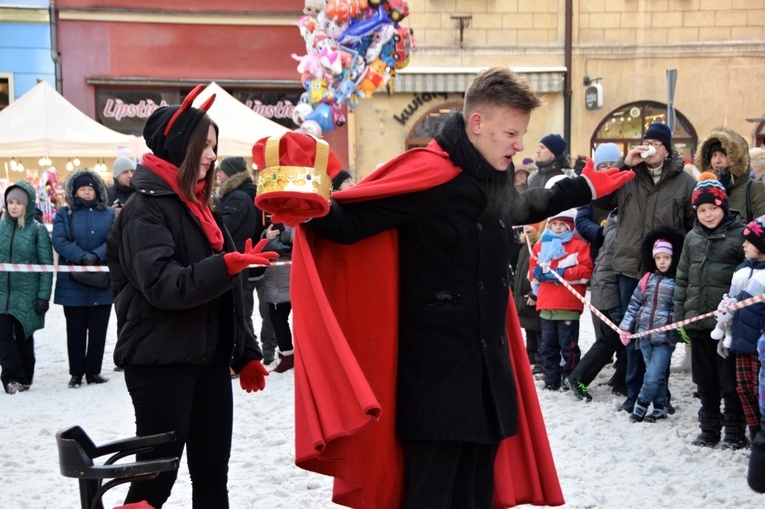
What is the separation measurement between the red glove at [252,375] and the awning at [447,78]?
53.4 ft

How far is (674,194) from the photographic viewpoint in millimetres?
6734

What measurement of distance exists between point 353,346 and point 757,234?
3122mm

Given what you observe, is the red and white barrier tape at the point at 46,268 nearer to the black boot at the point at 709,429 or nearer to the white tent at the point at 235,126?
the black boot at the point at 709,429

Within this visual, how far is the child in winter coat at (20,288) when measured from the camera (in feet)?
26.2

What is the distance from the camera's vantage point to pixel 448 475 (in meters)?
3.23

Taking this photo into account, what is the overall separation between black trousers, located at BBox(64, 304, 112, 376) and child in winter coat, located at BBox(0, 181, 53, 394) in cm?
30

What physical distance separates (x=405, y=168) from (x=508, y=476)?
48.6 inches

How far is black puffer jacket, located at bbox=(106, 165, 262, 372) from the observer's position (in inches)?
133

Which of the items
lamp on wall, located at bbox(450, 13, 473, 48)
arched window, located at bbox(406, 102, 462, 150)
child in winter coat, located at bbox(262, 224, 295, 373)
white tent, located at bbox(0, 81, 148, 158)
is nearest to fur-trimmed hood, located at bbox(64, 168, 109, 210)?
child in winter coat, located at bbox(262, 224, 295, 373)

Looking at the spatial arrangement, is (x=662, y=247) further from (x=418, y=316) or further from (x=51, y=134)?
(x=51, y=134)

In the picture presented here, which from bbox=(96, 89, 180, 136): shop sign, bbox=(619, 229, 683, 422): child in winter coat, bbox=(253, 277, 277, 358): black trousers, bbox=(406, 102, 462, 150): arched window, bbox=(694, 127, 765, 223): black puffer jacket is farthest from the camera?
bbox=(96, 89, 180, 136): shop sign

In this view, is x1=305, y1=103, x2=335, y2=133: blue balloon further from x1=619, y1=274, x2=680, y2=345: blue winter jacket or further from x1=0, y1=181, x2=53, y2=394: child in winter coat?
x1=619, y1=274, x2=680, y2=345: blue winter jacket

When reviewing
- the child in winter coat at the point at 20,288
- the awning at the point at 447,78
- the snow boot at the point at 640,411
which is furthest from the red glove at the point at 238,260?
the awning at the point at 447,78

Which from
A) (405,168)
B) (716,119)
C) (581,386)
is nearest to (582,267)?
(581,386)
